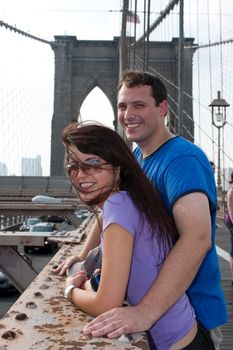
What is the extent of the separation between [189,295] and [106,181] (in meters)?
0.42

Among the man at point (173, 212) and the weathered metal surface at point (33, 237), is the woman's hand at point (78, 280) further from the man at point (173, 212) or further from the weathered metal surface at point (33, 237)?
the weathered metal surface at point (33, 237)

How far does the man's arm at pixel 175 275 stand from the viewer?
119cm

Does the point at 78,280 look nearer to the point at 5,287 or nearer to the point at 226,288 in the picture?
the point at 226,288

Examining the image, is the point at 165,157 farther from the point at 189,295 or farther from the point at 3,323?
the point at 3,323

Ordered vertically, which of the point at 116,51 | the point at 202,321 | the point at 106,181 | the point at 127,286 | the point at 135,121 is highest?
the point at 116,51

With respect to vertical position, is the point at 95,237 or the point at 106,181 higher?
the point at 106,181

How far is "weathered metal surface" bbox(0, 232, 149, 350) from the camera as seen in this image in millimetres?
1088

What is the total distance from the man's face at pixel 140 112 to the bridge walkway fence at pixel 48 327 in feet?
1.73

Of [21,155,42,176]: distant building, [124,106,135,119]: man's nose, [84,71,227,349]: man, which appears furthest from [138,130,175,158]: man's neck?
[21,155,42,176]: distant building

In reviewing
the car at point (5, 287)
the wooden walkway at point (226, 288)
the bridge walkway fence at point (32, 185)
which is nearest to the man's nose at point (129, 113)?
the wooden walkway at point (226, 288)

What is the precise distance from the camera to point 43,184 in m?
33.1

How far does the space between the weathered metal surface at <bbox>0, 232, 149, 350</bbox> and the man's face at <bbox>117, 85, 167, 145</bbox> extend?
531mm

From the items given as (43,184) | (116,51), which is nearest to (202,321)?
(43,184)

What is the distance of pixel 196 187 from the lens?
1.39 meters
